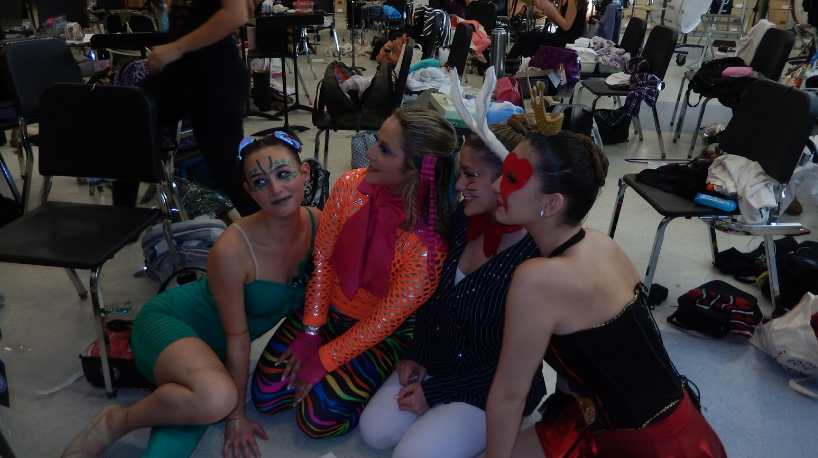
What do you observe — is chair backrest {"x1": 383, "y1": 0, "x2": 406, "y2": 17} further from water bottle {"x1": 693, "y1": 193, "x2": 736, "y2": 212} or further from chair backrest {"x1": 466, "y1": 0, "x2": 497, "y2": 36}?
water bottle {"x1": 693, "y1": 193, "x2": 736, "y2": 212}

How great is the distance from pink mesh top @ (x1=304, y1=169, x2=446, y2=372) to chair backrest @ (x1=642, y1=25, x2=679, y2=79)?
116 inches

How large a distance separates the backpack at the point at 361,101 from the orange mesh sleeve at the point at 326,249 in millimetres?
1556

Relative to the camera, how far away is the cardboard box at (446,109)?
9.40 feet

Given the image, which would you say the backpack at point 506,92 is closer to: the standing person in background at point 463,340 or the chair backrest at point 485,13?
the standing person in background at point 463,340

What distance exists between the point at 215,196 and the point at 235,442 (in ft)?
5.15

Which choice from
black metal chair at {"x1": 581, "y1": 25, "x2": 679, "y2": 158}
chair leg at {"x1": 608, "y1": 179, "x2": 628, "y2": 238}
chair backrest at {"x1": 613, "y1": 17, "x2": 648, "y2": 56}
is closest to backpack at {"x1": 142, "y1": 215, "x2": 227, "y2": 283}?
chair leg at {"x1": 608, "y1": 179, "x2": 628, "y2": 238}

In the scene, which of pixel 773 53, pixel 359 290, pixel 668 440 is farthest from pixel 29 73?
pixel 773 53

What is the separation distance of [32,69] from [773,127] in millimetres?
3121

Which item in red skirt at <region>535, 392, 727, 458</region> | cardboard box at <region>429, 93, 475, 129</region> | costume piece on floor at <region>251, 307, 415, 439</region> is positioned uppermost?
cardboard box at <region>429, 93, 475, 129</region>

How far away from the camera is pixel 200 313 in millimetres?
1787

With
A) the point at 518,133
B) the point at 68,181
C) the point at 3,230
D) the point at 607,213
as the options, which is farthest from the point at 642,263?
the point at 68,181

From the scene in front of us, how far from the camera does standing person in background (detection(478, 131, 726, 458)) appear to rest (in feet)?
3.87

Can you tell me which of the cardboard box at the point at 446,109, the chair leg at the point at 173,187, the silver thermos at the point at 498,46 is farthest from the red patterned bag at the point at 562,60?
the chair leg at the point at 173,187

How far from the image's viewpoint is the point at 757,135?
241 centimetres
